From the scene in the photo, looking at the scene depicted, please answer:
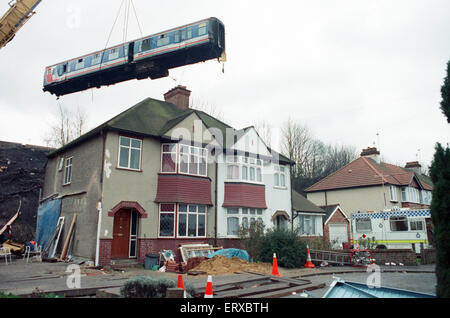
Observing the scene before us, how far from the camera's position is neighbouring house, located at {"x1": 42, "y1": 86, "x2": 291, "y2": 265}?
55.9 feet

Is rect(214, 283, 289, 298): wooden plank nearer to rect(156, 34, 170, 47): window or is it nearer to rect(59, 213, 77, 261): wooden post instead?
rect(59, 213, 77, 261): wooden post

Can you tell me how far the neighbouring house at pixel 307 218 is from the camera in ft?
84.2

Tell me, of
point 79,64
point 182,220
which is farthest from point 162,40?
point 182,220

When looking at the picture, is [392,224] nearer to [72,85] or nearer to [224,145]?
[224,145]

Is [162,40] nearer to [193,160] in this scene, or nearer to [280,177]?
[193,160]

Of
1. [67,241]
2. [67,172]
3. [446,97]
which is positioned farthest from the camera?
[67,172]

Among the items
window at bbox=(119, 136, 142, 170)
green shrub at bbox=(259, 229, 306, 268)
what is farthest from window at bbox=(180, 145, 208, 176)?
green shrub at bbox=(259, 229, 306, 268)

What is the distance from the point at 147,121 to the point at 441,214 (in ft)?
53.8

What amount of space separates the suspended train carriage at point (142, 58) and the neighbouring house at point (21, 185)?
29.1 feet

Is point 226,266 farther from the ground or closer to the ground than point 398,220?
closer to the ground

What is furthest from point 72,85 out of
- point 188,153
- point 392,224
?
point 392,224

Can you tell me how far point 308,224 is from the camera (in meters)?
26.9

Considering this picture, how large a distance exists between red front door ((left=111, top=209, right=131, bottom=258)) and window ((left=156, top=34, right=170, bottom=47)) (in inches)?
340

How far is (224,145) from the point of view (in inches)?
838
